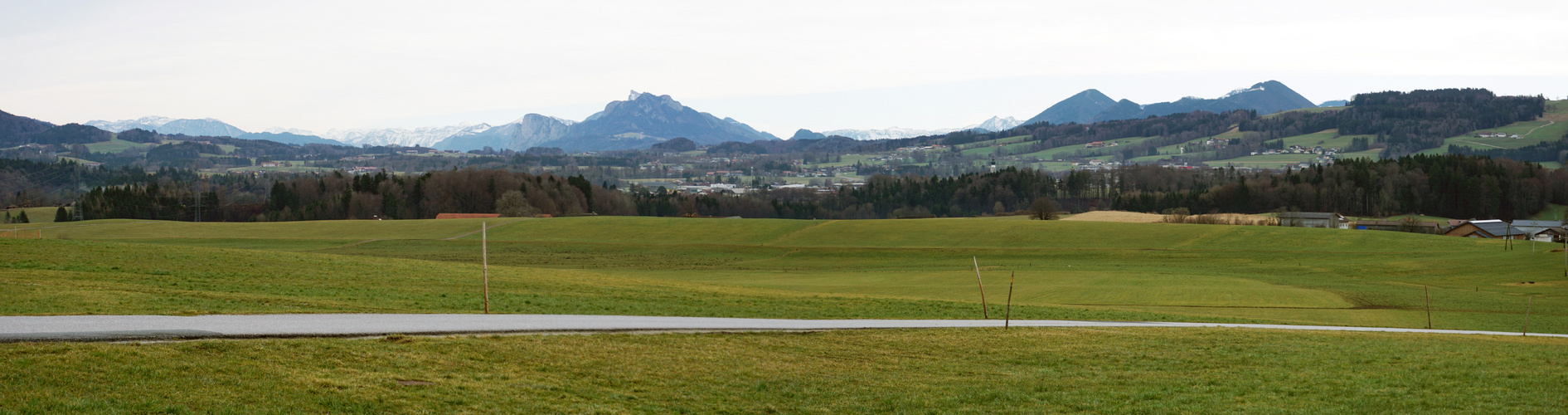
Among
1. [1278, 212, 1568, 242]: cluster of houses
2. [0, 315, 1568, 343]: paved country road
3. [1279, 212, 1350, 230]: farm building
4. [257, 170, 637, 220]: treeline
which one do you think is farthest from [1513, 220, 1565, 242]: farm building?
[257, 170, 637, 220]: treeline

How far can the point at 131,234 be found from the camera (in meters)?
80.4

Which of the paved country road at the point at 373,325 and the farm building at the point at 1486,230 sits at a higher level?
the paved country road at the point at 373,325

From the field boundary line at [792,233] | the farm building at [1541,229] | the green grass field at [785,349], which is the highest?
the green grass field at [785,349]

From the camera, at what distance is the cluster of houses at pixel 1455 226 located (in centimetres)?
10769

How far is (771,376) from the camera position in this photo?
16.5 meters

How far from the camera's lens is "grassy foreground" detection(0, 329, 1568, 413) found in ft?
38.2

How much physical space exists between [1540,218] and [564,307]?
166466 millimetres

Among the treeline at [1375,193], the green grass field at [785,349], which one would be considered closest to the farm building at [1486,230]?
the treeline at [1375,193]

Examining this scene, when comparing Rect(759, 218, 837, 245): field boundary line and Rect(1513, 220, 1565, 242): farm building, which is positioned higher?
Rect(759, 218, 837, 245): field boundary line

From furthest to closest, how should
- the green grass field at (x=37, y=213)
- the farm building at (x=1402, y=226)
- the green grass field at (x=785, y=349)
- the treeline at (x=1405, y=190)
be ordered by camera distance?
the treeline at (x=1405, y=190), the green grass field at (x=37, y=213), the farm building at (x=1402, y=226), the green grass field at (x=785, y=349)

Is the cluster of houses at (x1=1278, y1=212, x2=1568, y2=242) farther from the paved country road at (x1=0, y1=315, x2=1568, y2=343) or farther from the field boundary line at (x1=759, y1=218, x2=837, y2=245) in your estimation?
the paved country road at (x1=0, y1=315, x2=1568, y2=343)

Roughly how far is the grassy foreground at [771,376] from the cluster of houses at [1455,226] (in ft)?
317

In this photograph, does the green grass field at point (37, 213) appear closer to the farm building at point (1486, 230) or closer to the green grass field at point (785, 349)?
the green grass field at point (785, 349)

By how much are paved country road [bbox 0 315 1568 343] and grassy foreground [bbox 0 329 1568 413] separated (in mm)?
862
